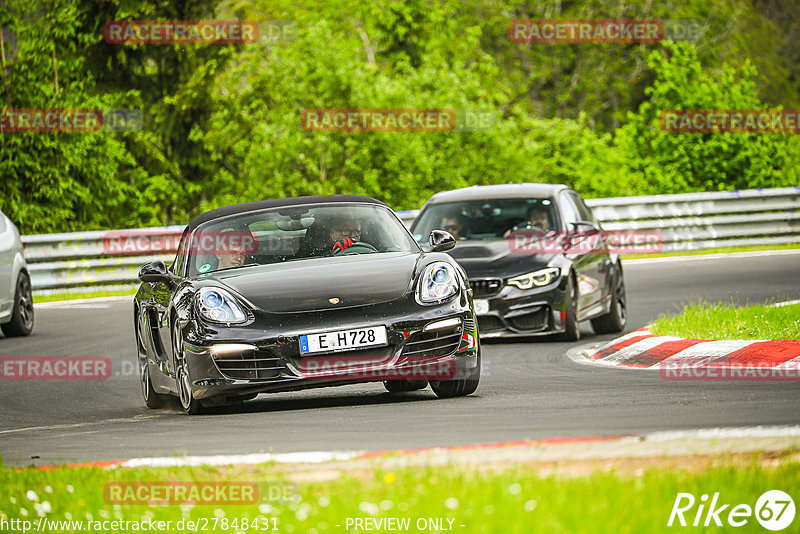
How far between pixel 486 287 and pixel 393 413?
472cm

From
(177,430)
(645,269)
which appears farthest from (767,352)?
(645,269)

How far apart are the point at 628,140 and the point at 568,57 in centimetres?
2627

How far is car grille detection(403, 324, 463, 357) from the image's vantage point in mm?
8242

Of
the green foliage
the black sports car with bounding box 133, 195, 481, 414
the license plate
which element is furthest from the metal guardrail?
the license plate

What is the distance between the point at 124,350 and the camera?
1376 cm

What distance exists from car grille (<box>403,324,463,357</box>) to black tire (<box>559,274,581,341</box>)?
4.19 metres

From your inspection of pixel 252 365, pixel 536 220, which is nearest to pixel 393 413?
pixel 252 365

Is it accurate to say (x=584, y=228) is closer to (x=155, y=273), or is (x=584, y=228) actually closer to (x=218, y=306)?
(x=155, y=273)

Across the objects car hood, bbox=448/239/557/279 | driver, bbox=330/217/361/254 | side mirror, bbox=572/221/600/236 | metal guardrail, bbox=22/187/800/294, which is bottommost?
metal guardrail, bbox=22/187/800/294

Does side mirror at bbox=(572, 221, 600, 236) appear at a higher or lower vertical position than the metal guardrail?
higher

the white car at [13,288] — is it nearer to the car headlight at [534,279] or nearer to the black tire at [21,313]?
the black tire at [21,313]

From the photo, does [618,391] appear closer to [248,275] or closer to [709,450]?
[248,275]

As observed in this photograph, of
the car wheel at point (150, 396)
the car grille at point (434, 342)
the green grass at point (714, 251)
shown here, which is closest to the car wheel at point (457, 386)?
the car grille at point (434, 342)

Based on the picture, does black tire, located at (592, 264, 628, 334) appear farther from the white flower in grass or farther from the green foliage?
the green foliage
